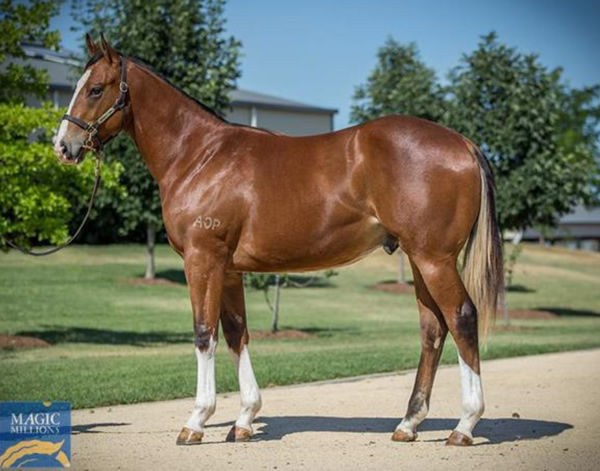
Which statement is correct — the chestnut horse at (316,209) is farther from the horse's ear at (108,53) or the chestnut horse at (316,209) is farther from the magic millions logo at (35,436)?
the magic millions logo at (35,436)

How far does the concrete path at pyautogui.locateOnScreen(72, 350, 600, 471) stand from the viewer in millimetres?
6035

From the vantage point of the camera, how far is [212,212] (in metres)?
6.73

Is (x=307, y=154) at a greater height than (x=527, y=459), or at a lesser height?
greater

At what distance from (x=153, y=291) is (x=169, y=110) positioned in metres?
20.5

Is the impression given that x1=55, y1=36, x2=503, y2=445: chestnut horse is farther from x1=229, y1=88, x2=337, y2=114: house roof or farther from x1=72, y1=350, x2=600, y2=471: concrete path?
x1=229, y1=88, x2=337, y2=114: house roof

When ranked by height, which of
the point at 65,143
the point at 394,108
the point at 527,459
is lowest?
the point at 527,459

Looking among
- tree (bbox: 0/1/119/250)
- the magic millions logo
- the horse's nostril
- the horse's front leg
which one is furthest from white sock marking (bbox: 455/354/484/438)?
tree (bbox: 0/1/119/250)

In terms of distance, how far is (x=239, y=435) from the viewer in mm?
6910

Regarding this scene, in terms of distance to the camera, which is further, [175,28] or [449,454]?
[175,28]

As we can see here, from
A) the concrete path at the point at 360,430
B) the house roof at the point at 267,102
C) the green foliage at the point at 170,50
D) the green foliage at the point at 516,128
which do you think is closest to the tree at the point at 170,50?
the green foliage at the point at 170,50

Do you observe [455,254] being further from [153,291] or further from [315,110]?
[315,110]

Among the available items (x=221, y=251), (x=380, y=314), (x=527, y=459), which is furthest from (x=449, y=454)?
(x=380, y=314)

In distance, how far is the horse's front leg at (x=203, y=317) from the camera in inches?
262

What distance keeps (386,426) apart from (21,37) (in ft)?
36.6
